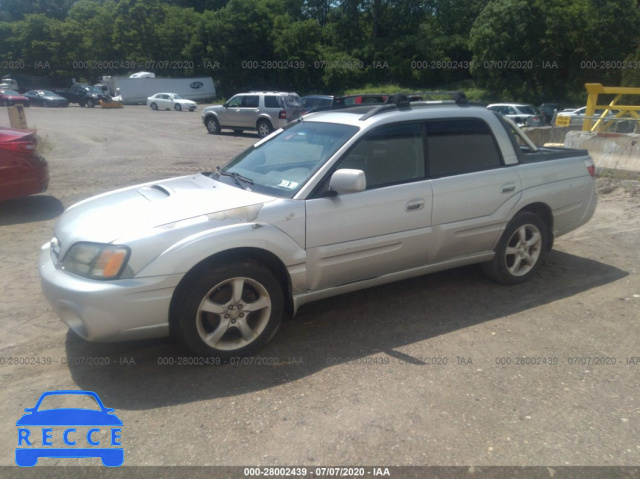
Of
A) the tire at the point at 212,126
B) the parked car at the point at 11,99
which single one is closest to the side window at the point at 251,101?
the tire at the point at 212,126

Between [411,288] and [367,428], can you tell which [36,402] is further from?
[411,288]

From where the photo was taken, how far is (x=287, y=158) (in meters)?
4.57

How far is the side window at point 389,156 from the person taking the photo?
14.0 ft

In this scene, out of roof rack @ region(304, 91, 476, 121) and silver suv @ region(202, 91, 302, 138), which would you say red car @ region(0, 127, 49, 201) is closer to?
roof rack @ region(304, 91, 476, 121)

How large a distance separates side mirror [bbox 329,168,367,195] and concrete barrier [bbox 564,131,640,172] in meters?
7.77

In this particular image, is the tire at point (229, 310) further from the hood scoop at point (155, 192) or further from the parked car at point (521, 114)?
the parked car at point (521, 114)

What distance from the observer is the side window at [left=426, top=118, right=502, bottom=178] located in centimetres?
462

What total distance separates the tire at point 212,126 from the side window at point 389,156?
1880 centimetres

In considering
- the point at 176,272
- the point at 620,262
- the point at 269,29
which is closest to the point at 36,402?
the point at 176,272

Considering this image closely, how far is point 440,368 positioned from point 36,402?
2679 mm

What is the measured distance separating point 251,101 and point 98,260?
18.8m

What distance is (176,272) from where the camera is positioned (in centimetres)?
341

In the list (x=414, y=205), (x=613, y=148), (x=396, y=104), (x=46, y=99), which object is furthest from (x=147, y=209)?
(x=46, y=99)

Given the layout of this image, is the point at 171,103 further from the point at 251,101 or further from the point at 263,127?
the point at 263,127
